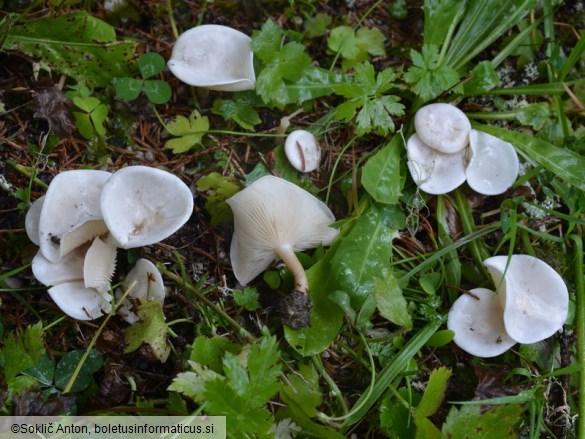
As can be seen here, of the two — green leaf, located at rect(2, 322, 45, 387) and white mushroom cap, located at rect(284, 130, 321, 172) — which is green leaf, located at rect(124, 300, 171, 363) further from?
white mushroom cap, located at rect(284, 130, 321, 172)

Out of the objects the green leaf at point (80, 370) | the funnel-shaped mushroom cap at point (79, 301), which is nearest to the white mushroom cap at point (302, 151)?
the funnel-shaped mushroom cap at point (79, 301)

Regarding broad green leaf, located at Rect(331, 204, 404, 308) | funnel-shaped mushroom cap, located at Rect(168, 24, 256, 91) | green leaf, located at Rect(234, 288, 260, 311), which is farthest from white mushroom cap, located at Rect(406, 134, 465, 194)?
green leaf, located at Rect(234, 288, 260, 311)

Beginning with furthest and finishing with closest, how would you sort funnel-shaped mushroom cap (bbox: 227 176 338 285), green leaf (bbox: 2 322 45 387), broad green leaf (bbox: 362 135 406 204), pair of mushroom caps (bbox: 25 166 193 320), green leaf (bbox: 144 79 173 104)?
green leaf (bbox: 144 79 173 104), broad green leaf (bbox: 362 135 406 204), funnel-shaped mushroom cap (bbox: 227 176 338 285), pair of mushroom caps (bbox: 25 166 193 320), green leaf (bbox: 2 322 45 387)

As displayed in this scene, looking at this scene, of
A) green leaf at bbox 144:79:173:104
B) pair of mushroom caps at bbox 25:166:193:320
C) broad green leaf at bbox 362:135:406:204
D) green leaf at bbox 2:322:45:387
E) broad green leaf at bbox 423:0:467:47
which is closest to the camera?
green leaf at bbox 2:322:45:387

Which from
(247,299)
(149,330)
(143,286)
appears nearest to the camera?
(149,330)

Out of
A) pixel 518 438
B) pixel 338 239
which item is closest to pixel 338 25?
pixel 338 239

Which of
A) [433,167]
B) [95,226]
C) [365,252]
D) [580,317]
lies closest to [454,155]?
[433,167]

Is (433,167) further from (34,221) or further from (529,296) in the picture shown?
(34,221)
